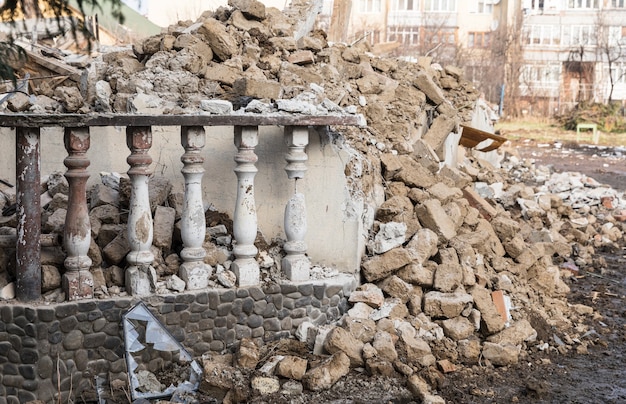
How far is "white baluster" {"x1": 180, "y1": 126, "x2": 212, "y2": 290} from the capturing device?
212 inches

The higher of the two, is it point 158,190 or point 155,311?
point 158,190

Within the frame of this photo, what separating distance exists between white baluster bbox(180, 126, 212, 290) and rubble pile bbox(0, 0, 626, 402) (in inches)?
4.9

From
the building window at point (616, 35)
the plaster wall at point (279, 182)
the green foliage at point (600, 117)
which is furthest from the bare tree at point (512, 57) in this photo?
the plaster wall at point (279, 182)

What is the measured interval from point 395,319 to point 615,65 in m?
41.3

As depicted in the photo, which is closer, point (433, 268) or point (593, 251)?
point (433, 268)

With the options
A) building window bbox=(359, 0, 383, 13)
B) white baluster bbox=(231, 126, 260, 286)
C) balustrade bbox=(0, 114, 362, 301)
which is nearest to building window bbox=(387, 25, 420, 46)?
building window bbox=(359, 0, 383, 13)

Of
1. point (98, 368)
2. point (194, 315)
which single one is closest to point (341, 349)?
point (194, 315)

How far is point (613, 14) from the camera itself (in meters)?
45.2

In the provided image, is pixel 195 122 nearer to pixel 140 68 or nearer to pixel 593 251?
pixel 140 68

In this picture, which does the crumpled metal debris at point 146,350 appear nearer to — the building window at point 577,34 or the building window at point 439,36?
the building window at point 439,36

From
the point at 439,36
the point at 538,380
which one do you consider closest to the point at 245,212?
the point at 538,380

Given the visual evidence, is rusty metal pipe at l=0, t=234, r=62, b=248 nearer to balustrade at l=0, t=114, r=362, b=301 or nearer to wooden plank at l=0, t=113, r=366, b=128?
balustrade at l=0, t=114, r=362, b=301

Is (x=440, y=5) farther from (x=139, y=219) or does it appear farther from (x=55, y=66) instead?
(x=139, y=219)

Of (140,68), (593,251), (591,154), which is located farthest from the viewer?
(591,154)
